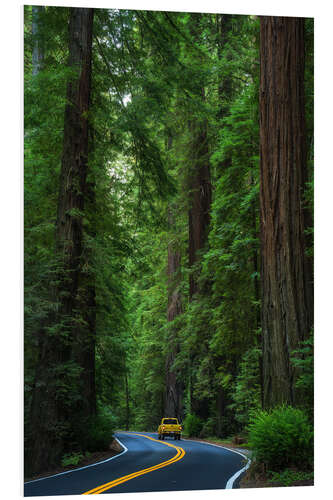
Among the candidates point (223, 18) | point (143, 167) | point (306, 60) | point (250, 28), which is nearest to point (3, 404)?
point (143, 167)

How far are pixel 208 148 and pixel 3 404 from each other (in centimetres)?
1156

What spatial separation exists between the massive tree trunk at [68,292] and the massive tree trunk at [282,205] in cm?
324

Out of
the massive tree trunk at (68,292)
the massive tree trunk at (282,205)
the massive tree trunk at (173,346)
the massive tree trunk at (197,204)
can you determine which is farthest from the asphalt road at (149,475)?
the massive tree trunk at (197,204)

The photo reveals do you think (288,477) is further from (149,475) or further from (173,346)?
(173,346)

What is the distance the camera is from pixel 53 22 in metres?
10.2

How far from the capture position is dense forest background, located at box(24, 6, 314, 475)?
8.21m

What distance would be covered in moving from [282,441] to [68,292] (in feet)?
15.3

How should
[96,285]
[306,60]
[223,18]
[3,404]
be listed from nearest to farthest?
[3,404]
[306,60]
[96,285]
[223,18]

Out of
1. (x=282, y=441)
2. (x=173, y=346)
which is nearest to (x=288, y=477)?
(x=282, y=441)

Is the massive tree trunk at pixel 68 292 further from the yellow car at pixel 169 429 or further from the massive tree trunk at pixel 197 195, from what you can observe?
the massive tree trunk at pixel 197 195

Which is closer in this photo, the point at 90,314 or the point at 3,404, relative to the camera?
the point at 3,404

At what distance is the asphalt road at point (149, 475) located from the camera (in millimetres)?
7172

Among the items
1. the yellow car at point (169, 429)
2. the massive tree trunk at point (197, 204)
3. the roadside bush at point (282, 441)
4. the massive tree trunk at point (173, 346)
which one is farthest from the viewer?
the massive tree trunk at point (197, 204)

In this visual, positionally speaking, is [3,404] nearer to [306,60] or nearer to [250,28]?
[306,60]
